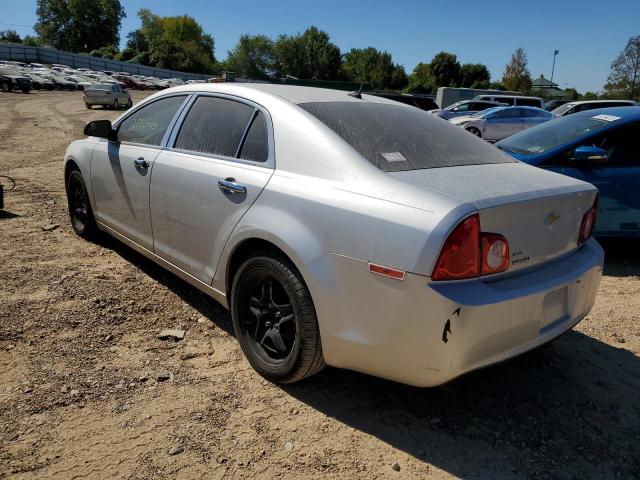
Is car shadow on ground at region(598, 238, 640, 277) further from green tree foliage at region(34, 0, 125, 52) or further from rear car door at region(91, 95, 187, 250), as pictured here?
green tree foliage at region(34, 0, 125, 52)

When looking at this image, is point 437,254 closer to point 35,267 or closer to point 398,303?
point 398,303

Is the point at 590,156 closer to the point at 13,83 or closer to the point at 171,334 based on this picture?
the point at 171,334

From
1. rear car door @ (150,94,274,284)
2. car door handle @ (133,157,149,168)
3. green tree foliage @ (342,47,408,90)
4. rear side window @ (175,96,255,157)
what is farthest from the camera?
green tree foliage @ (342,47,408,90)

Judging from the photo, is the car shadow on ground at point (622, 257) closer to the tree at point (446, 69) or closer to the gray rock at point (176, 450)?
the gray rock at point (176, 450)

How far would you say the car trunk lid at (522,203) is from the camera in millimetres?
2131

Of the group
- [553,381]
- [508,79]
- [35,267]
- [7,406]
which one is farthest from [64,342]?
[508,79]

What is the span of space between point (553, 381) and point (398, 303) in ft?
4.71

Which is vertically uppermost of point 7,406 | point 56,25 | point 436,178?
point 56,25

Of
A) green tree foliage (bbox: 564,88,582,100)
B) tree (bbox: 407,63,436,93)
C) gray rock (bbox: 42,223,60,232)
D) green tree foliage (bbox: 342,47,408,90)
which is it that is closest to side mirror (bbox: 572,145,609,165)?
gray rock (bbox: 42,223,60,232)

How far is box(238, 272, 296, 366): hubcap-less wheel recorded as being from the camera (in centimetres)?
262

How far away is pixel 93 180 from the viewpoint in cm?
427

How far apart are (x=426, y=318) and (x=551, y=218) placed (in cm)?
86

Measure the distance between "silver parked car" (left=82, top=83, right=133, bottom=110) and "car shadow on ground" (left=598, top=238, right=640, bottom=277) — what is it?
26.0m

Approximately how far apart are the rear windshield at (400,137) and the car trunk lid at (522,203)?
0.12 metres
